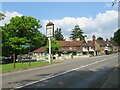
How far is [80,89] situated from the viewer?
53.7 feet

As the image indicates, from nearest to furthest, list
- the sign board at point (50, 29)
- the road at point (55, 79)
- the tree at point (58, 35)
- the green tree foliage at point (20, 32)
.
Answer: the road at point (55, 79), the sign board at point (50, 29), the green tree foliage at point (20, 32), the tree at point (58, 35)

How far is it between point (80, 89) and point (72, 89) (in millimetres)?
402

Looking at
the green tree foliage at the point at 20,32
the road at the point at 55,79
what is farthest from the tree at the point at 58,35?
the road at the point at 55,79

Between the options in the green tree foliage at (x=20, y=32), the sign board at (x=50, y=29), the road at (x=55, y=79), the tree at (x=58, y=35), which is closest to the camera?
the road at (x=55, y=79)

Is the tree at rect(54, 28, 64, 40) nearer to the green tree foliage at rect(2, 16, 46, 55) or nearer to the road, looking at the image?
the green tree foliage at rect(2, 16, 46, 55)

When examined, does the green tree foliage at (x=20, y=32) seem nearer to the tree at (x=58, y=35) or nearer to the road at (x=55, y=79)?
the road at (x=55, y=79)

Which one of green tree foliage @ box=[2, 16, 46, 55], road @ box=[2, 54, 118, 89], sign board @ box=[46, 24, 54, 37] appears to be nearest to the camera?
road @ box=[2, 54, 118, 89]

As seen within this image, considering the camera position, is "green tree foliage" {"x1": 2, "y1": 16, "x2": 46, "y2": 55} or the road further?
"green tree foliage" {"x1": 2, "y1": 16, "x2": 46, "y2": 55}

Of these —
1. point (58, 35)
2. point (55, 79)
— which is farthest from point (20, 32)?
point (58, 35)

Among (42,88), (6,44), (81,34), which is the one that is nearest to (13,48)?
(6,44)

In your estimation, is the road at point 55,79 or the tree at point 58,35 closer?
the road at point 55,79

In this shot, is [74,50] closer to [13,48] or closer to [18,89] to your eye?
[13,48]

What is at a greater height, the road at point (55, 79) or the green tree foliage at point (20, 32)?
the green tree foliage at point (20, 32)

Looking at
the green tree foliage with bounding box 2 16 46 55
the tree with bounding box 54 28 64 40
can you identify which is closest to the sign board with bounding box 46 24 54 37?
the green tree foliage with bounding box 2 16 46 55
